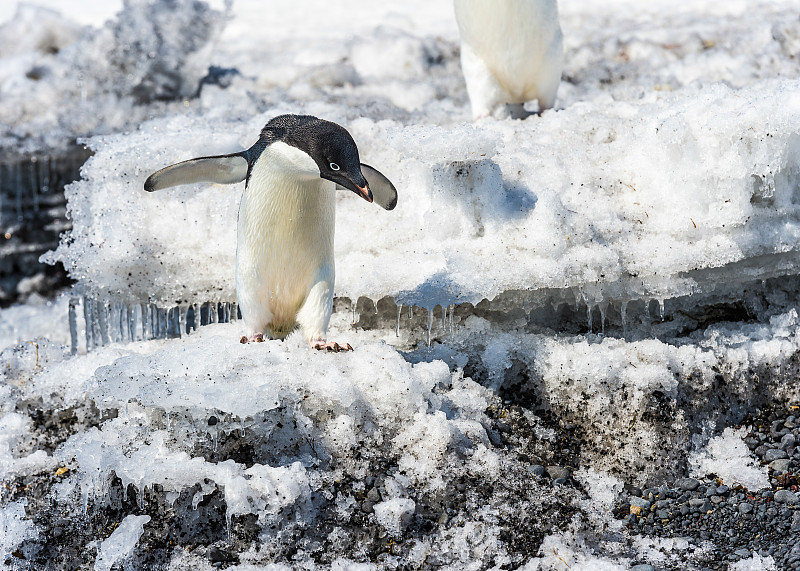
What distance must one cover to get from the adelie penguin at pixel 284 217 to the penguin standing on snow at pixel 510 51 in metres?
1.60

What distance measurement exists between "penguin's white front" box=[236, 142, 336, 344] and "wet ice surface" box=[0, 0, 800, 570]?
15cm

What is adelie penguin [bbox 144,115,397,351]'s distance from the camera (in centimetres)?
266

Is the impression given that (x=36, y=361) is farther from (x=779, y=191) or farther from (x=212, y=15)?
(x=212, y=15)

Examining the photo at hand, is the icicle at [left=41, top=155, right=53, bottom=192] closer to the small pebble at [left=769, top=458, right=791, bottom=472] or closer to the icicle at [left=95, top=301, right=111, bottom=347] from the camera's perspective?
the icicle at [left=95, top=301, right=111, bottom=347]

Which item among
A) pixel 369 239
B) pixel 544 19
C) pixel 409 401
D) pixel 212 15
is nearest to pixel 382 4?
pixel 212 15

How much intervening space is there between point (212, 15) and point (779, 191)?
19.3ft

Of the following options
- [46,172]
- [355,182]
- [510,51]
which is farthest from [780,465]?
[46,172]

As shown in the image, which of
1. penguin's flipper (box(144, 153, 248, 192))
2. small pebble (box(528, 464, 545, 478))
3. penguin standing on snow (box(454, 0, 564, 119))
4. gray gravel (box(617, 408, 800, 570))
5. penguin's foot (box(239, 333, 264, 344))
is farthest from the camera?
penguin standing on snow (box(454, 0, 564, 119))

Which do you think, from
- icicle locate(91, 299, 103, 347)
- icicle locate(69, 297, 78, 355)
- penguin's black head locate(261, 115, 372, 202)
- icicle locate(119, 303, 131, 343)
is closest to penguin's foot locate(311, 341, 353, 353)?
penguin's black head locate(261, 115, 372, 202)

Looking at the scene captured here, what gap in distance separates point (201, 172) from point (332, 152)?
1.89 ft

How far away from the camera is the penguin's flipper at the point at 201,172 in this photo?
2.77 metres

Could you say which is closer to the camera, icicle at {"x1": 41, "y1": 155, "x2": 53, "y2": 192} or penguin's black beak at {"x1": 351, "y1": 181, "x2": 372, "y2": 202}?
penguin's black beak at {"x1": 351, "y1": 181, "x2": 372, "y2": 202}

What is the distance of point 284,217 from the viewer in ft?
9.08

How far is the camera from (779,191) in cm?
315
